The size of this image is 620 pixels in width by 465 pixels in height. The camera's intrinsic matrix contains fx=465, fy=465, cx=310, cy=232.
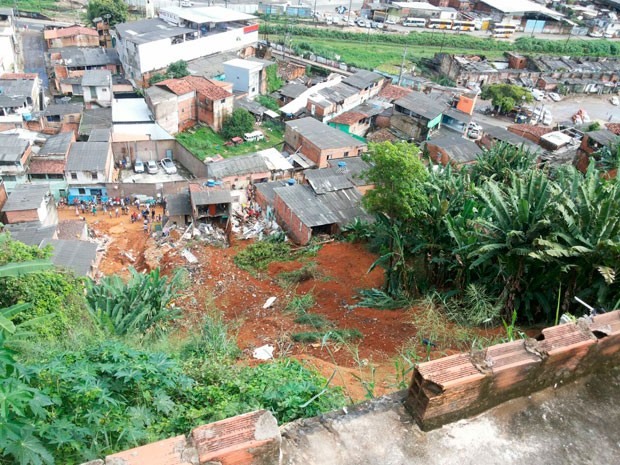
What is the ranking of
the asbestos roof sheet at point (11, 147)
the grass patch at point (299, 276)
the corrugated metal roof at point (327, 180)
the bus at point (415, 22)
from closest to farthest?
the grass patch at point (299, 276), the corrugated metal roof at point (327, 180), the asbestos roof sheet at point (11, 147), the bus at point (415, 22)

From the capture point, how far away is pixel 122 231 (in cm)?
2511

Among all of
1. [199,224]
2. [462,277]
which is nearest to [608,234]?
[462,277]

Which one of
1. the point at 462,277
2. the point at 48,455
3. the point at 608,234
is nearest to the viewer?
the point at 48,455

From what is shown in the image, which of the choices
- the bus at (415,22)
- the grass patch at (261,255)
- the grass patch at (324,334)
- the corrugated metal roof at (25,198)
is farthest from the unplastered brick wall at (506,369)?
the bus at (415,22)

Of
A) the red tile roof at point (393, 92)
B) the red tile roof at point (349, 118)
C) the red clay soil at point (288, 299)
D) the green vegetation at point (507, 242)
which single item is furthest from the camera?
the red tile roof at point (393, 92)

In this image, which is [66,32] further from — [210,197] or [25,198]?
[210,197]

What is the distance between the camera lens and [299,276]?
55.7 feet

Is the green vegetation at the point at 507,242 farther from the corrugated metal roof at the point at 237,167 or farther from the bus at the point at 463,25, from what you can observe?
the bus at the point at 463,25

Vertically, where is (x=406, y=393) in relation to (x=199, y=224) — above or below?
above

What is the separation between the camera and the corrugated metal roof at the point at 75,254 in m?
17.7

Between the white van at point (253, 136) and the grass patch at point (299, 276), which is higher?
the grass patch at point (299, 276)

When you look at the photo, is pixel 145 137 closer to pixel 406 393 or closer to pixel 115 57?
pixel 115 57

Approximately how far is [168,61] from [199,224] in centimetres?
2402

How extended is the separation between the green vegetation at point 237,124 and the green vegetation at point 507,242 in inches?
921
